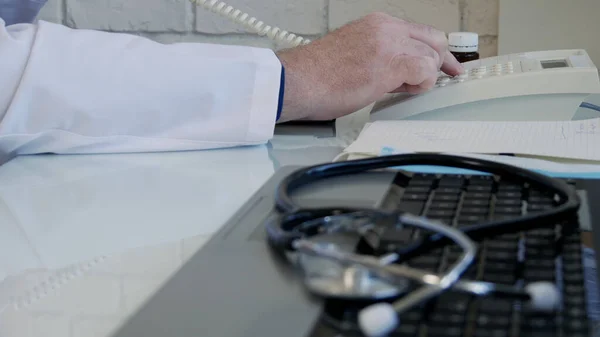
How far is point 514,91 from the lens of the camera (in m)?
0.84

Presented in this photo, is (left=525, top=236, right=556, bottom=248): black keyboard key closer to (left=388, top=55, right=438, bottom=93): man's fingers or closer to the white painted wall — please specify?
(left=388, top=55, right=438, bottom=93): man's fingers

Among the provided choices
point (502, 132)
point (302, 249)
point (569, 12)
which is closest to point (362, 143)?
point (502, 132)

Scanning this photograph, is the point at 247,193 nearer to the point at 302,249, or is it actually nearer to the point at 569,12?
the point at 302,249

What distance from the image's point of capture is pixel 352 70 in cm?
86

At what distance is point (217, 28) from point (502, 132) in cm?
75

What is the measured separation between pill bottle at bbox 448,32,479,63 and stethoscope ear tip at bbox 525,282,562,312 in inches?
30.5

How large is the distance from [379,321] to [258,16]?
116 cm

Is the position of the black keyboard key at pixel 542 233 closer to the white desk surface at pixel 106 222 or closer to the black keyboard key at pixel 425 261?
the black keyboard key at pixel 425 261

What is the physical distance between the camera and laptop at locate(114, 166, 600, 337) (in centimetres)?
30

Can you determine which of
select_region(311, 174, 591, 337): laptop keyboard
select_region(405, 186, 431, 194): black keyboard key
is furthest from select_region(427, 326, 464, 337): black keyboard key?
select_region(405, 186, 431, 194): black keyboard key

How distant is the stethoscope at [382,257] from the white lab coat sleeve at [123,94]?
308mm

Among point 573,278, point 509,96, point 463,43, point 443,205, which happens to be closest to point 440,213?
point 443,205

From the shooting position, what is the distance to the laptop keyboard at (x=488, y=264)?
0.98ft

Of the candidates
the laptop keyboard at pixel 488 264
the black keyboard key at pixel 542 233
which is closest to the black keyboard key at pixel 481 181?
the laptop keyboard at pixel 488 264
